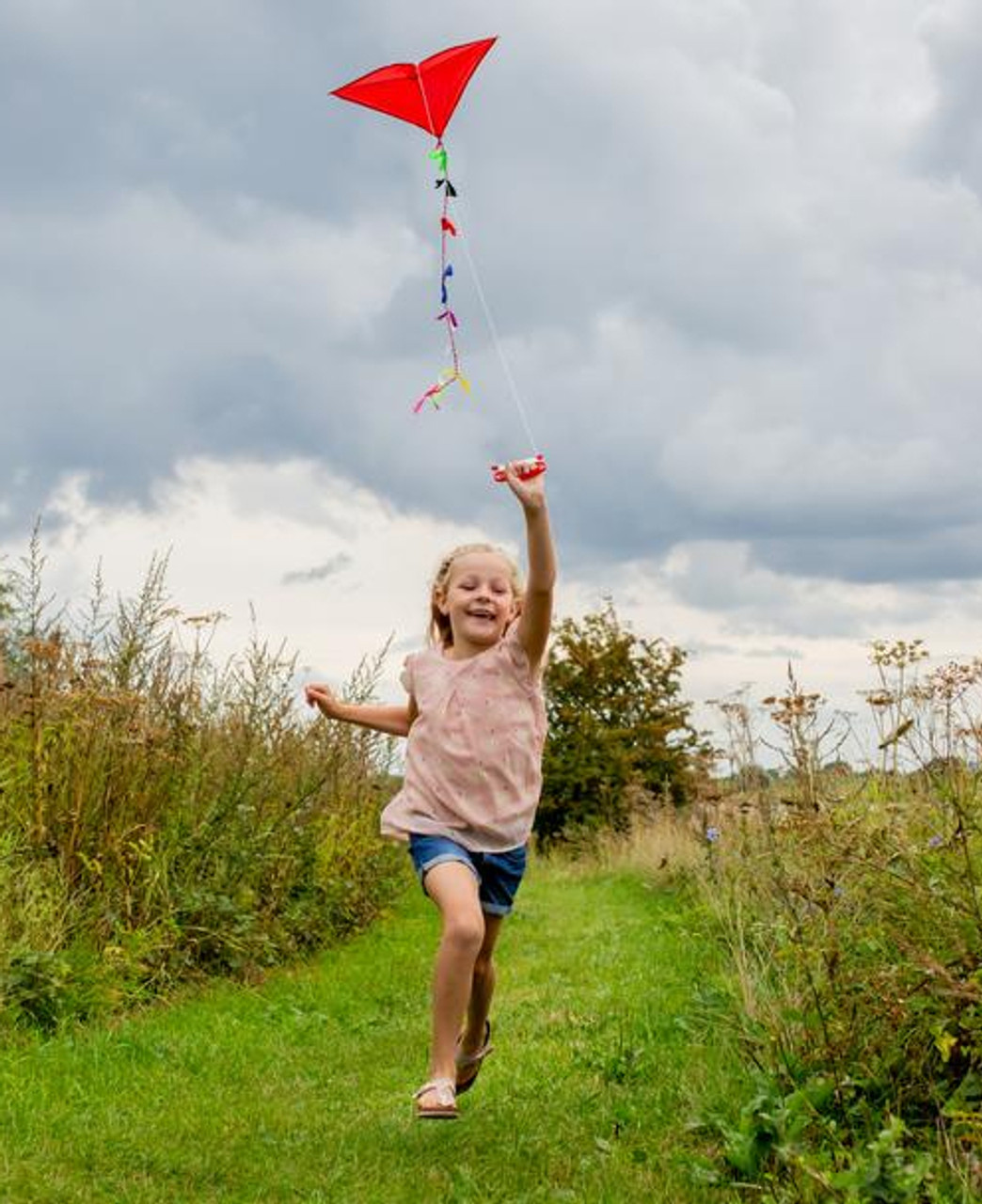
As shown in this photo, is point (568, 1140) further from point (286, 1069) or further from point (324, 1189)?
point (286, 1069)

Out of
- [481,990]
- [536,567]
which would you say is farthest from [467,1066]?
[536,567]

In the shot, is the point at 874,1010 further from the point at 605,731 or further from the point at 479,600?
the point at 605,731

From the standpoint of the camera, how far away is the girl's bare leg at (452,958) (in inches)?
190

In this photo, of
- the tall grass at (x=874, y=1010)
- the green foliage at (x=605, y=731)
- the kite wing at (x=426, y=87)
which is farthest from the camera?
the green foliage at (x=605, y=731)

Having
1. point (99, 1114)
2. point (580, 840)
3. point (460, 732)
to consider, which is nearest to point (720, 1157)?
point (460, 732)

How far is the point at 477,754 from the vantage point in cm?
520

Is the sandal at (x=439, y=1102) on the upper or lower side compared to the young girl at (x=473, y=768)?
lower

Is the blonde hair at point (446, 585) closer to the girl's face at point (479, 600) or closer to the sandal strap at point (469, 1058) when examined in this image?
the girl's face at point (479, 600)

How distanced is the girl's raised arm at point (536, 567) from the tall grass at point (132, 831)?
3.18 m

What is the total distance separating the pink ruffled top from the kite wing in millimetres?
2195

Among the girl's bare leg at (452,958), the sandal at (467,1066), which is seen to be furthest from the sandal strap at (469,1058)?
the girl's bare leg at (452,958)

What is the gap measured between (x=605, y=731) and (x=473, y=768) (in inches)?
886

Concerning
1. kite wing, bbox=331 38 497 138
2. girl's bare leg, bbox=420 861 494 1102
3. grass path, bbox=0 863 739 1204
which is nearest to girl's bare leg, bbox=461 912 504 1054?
grass path, bbox=0 863 739 1204

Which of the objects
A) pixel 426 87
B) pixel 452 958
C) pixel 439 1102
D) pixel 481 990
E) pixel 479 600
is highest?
pixel 426 87
